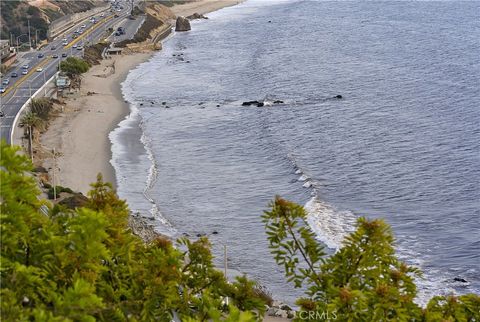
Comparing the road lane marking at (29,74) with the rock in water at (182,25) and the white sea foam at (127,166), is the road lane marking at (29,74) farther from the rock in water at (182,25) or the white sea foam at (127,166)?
the rock in water at (182,25)

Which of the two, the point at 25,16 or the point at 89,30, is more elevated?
the point at 25,16

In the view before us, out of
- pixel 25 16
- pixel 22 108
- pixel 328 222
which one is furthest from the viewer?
pixel 25 16

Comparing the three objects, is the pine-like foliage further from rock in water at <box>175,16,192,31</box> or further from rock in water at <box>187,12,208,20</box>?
rock in water at <box>187,12,208,20</box>

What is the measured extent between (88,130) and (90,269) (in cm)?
6150

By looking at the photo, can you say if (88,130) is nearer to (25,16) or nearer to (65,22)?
(25,16)

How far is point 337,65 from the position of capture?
109000mm

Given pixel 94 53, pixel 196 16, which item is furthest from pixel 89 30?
pixel 196 16

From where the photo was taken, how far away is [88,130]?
71.6 metres

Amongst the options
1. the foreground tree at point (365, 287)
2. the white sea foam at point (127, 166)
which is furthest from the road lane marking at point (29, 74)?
the foreground tree at point (365, 287)

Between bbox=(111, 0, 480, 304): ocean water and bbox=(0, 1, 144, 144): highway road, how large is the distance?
32.6 ft

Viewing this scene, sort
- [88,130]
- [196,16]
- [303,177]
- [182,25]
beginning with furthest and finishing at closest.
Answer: [196,16] < [182,25] < [88,130] < [303,177]

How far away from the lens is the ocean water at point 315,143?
4550 centimetres

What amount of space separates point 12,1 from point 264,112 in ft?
257

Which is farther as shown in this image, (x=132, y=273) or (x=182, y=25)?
(x=182, y=25)
